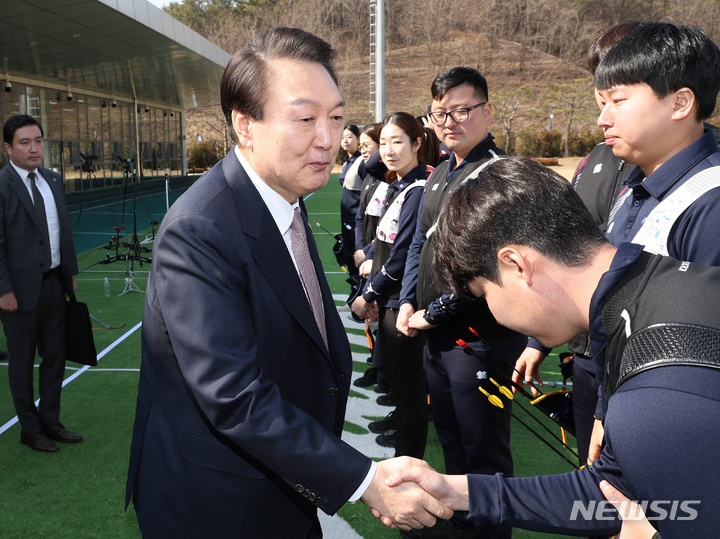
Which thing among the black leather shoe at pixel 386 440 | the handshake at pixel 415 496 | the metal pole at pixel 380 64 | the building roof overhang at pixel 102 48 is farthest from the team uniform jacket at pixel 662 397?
the metal pole at pixel 380 64

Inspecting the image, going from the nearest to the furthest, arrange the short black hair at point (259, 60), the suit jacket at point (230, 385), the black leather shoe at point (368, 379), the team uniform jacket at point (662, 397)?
the team uniform jacket at point (662, 397)
the suit jacket at point (230, 385)
the short black hair at point (259, 60)
the black leather shoe at point (368, 379)

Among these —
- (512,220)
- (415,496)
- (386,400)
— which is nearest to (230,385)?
(415,496)

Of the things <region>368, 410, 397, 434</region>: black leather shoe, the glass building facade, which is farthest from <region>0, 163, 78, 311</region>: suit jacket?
the glass building facade

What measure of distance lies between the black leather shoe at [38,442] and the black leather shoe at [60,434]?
0.06 metres

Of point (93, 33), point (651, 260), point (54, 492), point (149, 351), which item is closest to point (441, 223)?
point (651, 260)

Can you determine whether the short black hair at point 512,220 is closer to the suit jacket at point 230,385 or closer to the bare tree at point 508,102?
the suit jacket at point 230,385

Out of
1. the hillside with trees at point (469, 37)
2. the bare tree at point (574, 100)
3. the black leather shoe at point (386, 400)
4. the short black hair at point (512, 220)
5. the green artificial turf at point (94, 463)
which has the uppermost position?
the hillside with trees at point (469, 37)

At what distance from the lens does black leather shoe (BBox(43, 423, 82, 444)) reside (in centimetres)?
381

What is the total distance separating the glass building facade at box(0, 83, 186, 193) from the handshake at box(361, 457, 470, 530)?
14.1 metres

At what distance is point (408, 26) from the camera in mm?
70875

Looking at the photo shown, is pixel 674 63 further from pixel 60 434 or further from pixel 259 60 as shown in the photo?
pixel 60 434

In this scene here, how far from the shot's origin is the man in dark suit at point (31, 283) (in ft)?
12.2

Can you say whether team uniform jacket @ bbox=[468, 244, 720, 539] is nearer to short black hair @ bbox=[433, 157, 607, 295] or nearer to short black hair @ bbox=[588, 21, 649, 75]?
short black hair @ bbox=[433, 157, 607, 295]

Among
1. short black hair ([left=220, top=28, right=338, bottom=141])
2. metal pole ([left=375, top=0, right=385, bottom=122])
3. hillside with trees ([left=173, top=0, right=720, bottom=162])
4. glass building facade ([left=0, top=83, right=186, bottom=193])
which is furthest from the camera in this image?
hillside with trees ([left=173, top=0, right=720, bottom=162])
